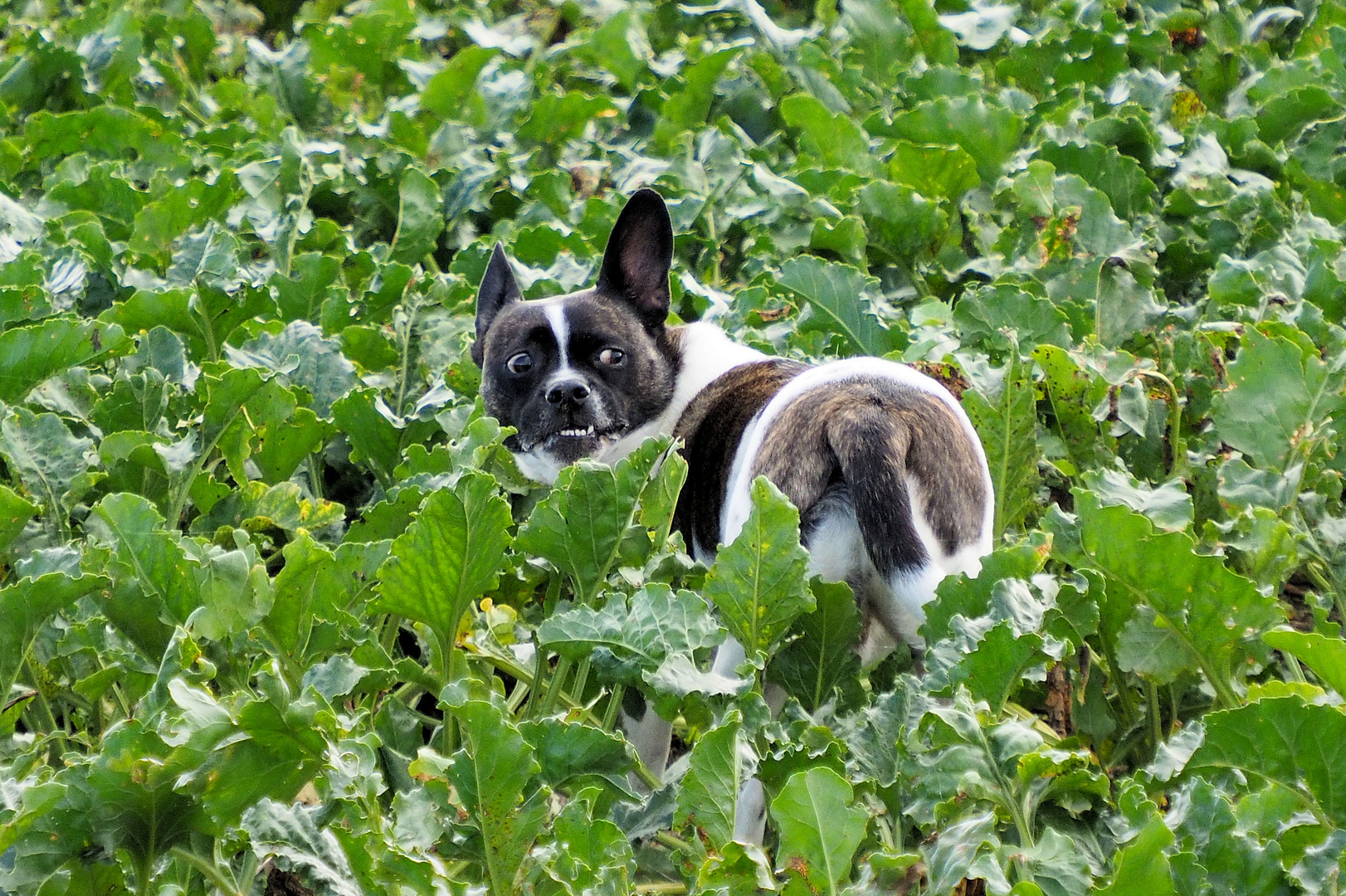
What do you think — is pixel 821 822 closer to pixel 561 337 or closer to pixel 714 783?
pixel 714 783

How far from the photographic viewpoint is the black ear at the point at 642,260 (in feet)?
11.2

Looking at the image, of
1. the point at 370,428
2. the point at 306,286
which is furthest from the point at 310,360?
the point at 306,286

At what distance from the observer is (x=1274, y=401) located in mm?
2953

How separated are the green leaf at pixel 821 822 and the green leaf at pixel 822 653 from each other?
22.6 inches

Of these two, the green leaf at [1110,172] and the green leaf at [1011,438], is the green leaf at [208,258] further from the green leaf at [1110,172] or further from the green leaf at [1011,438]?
the green leaf at [1110,172]

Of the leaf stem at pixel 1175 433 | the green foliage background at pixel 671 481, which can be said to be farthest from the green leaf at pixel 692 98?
the leaf stem at pixel 1175 433

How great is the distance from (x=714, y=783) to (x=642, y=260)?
1.72m

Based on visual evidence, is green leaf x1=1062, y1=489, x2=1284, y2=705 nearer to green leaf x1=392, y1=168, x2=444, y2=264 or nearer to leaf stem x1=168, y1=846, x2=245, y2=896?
leaf stem x1=168, y1=846, x2=245, y2=896

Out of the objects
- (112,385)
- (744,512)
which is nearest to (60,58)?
(112,385)

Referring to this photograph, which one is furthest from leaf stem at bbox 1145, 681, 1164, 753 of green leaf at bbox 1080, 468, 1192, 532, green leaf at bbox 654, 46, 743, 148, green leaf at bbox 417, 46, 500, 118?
green leaf at bbox 417, 46, 500, 118

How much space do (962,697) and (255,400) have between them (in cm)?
183

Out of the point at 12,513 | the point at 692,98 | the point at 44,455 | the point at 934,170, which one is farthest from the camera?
the point at 692,98

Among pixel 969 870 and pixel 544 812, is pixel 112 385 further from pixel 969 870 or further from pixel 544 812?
pixel 969 870

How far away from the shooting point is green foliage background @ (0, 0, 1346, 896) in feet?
6.65
